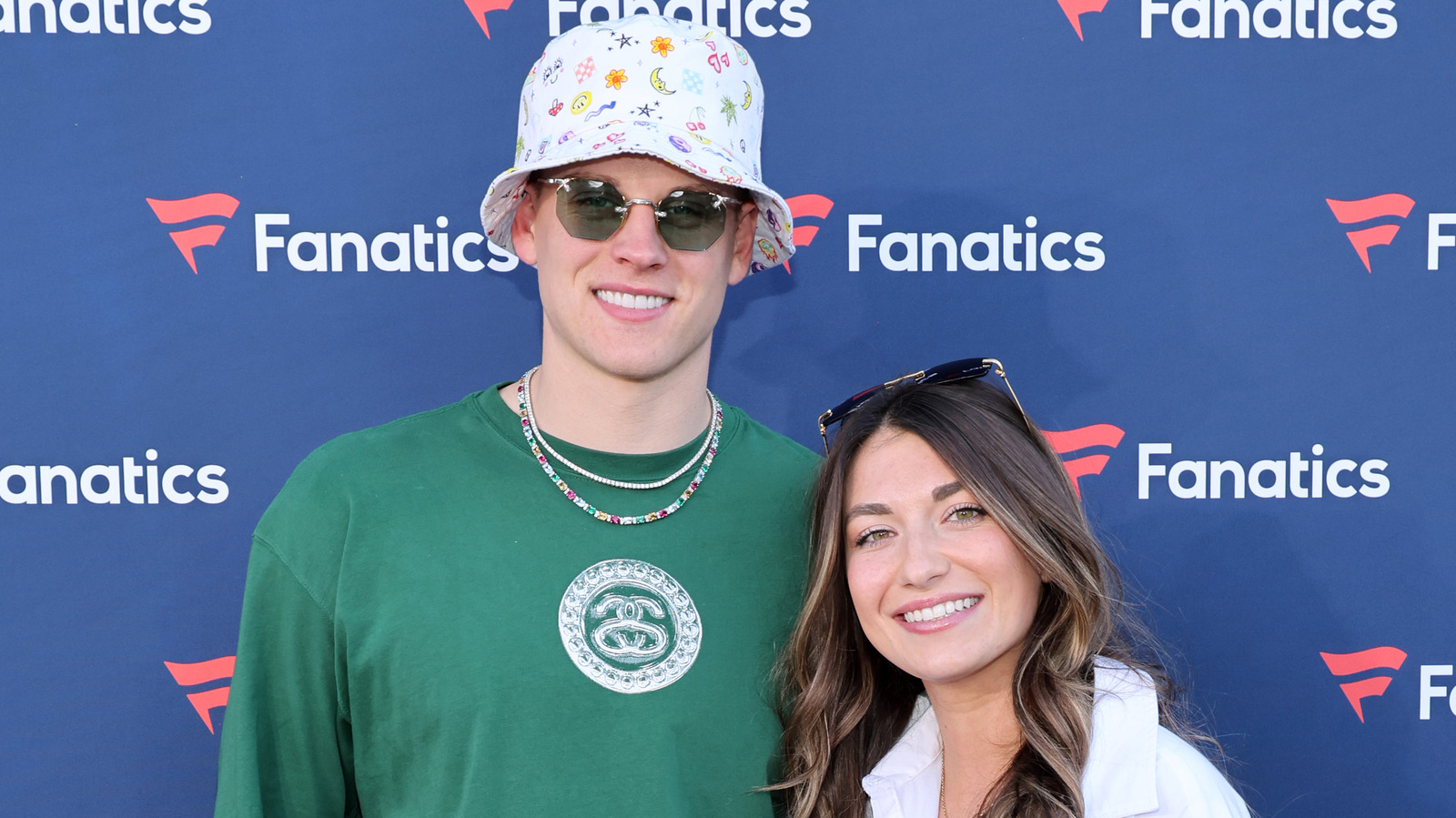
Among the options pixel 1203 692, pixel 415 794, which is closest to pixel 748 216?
pixel 415 794

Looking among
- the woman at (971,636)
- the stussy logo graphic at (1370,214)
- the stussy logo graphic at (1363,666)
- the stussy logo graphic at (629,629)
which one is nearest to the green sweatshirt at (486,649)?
the stussy logo graphic at (629,629)

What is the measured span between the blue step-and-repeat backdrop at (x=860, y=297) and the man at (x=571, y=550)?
24.9 inches

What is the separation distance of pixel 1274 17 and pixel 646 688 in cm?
191

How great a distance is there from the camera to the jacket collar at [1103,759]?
4.96ft

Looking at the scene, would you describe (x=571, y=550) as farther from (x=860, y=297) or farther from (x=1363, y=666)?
(x=1363, y=666)

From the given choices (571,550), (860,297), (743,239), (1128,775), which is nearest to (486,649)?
(571,550)

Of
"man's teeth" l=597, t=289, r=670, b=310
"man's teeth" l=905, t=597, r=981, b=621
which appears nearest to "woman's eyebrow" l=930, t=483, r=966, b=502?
"man's teeth" l=905, t=597, r=981, b=621

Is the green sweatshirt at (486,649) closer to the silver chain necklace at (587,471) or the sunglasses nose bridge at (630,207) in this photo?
the silver chain necklace at (587,471)

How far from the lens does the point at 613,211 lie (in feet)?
5.52

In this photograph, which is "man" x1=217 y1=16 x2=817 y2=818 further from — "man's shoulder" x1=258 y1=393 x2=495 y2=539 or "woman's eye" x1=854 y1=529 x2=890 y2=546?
"woman's eye" x1=854 y1=529 x2=890 y2=546

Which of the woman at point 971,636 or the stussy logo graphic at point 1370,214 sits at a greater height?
the stussy logo graphic at point 1370,214

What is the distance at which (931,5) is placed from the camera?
2393 mm

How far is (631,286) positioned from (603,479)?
0.92ft

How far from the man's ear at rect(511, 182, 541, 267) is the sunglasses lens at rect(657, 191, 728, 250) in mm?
238
